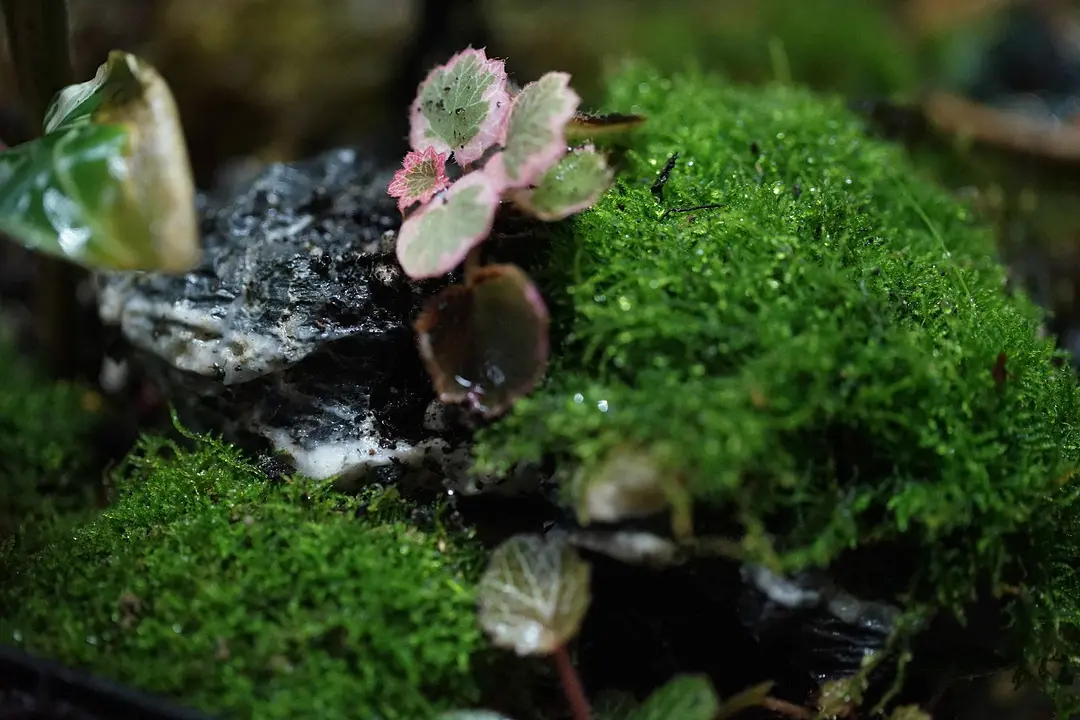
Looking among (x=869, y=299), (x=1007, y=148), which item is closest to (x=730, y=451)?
(x=869, y=299)

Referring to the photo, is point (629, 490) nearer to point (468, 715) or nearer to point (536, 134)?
point (468, 715)

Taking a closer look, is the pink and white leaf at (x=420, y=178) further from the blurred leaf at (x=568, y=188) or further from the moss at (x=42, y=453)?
the moss at (x=42, y=453)

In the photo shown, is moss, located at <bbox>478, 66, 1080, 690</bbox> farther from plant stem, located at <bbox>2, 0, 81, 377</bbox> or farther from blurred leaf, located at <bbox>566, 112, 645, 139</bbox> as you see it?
plant stem, located at <bbox>2, 0, 81, 377</bbox>

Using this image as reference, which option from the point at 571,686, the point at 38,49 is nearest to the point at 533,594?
the point at 571,686

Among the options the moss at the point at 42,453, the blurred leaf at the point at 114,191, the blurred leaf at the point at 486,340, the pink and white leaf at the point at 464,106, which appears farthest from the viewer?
the moss at the point at 42,453

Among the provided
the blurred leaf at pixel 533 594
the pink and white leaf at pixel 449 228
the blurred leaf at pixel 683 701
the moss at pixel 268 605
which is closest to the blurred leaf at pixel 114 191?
the pink and white leaf at pixel 449 228

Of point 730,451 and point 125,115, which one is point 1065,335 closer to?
point 730,451

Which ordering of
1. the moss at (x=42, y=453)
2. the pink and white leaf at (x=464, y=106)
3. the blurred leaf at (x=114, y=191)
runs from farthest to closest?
the moss at (x=42, y=453) < the pink and white leaf at (x=464, y=106) < the blurred leaf at (x=114, y=191)
